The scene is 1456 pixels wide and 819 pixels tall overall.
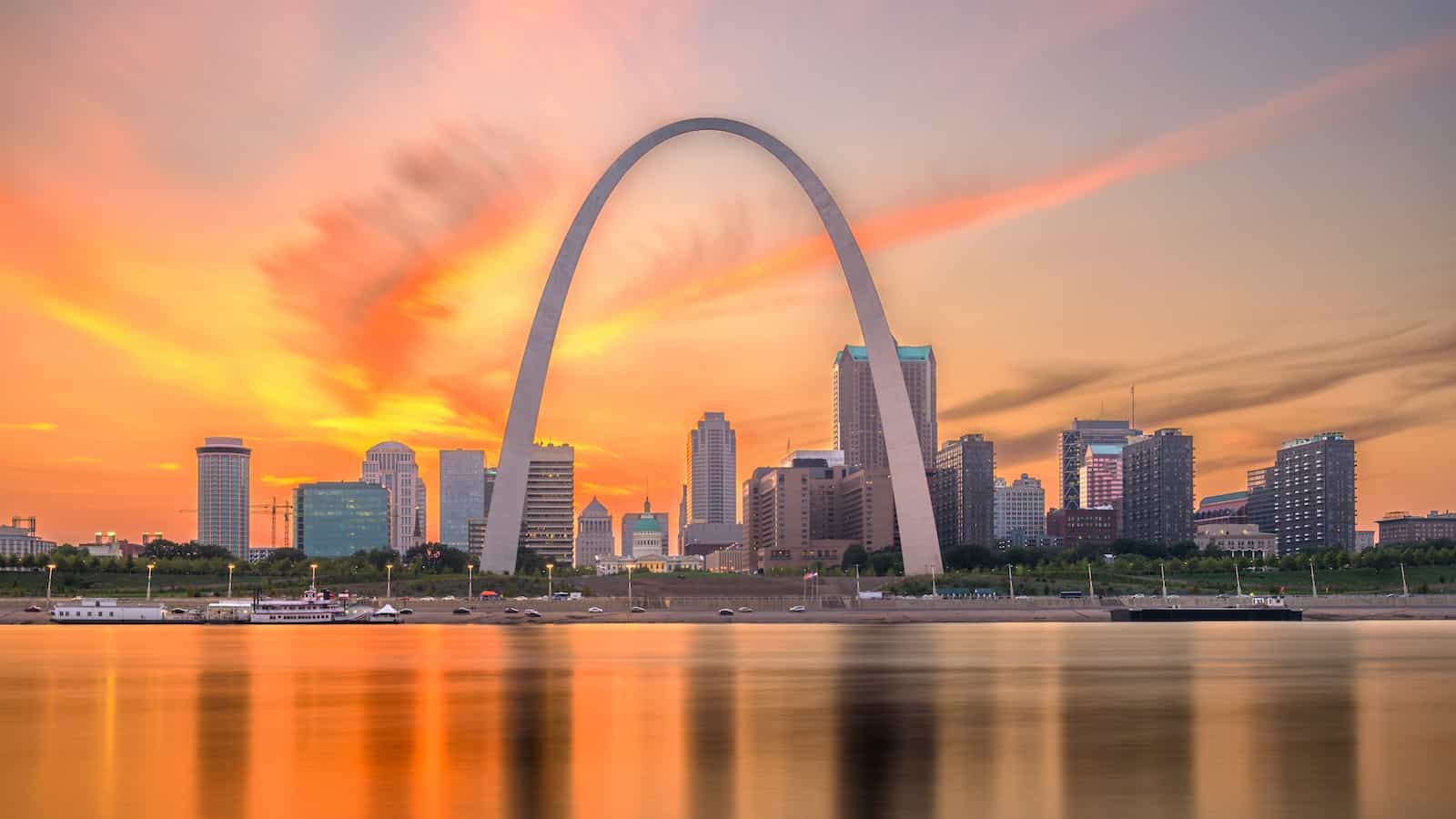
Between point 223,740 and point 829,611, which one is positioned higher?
point 223,740

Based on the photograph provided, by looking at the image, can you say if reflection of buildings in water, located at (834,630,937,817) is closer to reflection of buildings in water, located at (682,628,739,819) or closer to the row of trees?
reflection of buildings in water, located at (682,628,739,819)

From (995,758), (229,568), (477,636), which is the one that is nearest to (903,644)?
(477,636)

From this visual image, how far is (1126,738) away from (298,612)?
77.1 metres

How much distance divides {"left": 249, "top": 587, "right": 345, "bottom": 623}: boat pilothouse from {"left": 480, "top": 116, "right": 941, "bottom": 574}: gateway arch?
12.5m

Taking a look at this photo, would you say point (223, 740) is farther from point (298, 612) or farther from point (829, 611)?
point (829, 611)

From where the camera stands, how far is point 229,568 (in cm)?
11956

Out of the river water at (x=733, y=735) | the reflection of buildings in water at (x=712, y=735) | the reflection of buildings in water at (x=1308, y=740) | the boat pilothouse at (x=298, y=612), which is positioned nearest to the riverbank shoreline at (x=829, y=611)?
the boat pilothouse at (x=298, y=612)

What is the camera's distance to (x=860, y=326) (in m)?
99.8

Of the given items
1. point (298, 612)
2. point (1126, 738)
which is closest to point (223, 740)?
point (1126, 738)

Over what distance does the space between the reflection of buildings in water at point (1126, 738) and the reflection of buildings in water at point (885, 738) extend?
2103mm

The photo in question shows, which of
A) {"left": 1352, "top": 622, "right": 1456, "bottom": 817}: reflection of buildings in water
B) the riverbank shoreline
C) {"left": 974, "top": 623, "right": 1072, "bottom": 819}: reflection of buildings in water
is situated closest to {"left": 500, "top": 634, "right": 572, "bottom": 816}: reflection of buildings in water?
{"left": 974, "top": 623, "right": 1072, "bottom": 819}: reflection of buildings in water

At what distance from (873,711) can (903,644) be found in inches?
1215

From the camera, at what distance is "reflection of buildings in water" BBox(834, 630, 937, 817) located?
18.8m

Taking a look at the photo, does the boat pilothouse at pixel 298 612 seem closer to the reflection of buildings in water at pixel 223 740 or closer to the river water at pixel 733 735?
the river water at pixel 733 735
